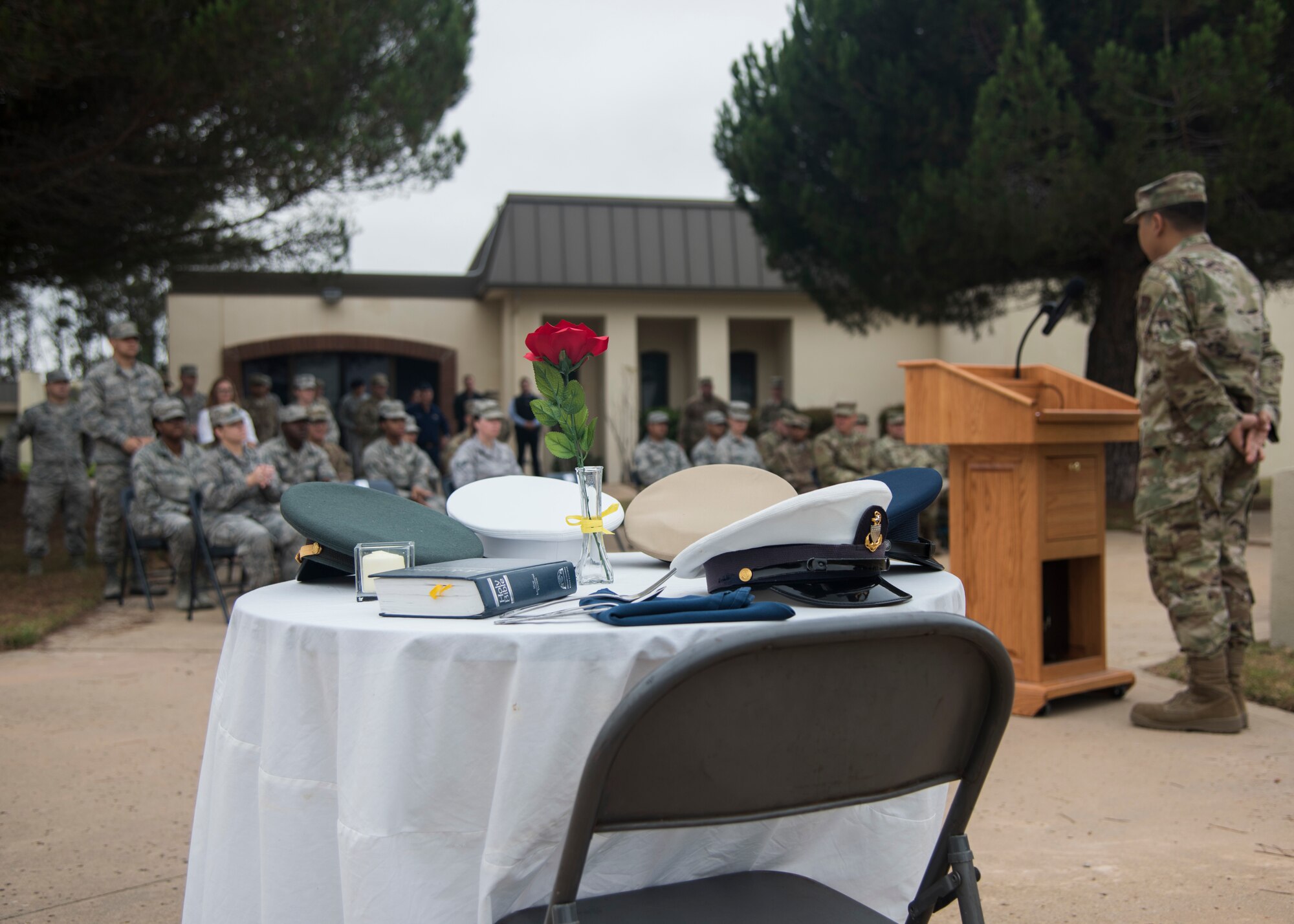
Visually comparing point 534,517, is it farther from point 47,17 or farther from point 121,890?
point 47,17

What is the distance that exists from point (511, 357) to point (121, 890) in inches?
643

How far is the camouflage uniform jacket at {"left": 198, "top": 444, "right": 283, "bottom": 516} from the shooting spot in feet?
22.5

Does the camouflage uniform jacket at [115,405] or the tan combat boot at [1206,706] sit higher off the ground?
the camouflage uniform jacket at [115,405]

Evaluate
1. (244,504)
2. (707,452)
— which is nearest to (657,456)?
(707,452)

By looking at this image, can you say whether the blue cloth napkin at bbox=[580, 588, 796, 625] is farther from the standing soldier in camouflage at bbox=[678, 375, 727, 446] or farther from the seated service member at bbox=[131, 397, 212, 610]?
the standing soldier in camouflage at bbox=[678, 375, 727, 446]

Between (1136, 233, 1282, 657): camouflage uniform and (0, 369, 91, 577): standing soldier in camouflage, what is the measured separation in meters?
8.45

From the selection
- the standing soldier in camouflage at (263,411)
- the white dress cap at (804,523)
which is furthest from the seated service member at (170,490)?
the white dress cap at (804,523)

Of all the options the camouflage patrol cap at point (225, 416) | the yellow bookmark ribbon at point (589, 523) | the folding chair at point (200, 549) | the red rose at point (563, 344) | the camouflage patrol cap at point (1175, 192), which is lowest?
the folding chair at point (200, 549)

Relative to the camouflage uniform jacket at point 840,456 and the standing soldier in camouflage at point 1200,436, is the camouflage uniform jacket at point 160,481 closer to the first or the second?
the camouflage uniform jacket at point 840,456

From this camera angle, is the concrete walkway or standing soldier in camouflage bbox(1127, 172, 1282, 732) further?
standing soldier in camouflage bbox(1127, 172, 1282, 732)

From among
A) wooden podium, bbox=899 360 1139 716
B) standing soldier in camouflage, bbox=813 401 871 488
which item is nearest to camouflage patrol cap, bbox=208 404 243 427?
wooden podium, bbox=899 360 1139 716

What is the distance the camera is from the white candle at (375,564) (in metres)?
1.75

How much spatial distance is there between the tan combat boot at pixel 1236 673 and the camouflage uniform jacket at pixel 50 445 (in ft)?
29.0

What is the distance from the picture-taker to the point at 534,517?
2238 mm
